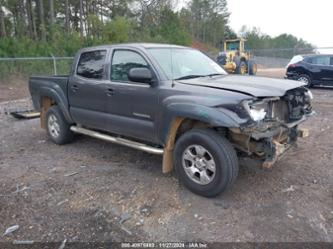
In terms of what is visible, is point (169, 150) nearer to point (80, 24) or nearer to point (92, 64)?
point (92, 64)

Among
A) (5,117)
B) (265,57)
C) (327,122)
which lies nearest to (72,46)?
(5,117)

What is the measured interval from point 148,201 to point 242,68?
19014 millimetres

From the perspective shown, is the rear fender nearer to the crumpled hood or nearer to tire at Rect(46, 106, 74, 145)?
tire at Rect(46, 106, 74, 145)

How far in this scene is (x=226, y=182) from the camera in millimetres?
3426

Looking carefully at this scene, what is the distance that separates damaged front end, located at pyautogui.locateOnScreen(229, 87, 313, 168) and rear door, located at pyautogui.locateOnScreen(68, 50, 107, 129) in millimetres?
2165

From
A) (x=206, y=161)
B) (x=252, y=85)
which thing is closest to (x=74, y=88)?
Answer: (x=206, y=161)

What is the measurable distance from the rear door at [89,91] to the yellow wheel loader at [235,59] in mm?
14324

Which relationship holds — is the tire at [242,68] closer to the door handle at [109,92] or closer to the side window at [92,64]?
the side window at [92,64]

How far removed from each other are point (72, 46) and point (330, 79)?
14.2 m

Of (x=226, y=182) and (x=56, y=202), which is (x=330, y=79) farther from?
(x=56, y=202)

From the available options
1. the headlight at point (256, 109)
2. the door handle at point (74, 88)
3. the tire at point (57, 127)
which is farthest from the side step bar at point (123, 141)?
the headlight at point (256, 109)

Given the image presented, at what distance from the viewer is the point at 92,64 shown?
5.09m

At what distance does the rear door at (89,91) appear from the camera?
4.79 metres

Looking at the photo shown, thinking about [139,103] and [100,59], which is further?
[100,59]
